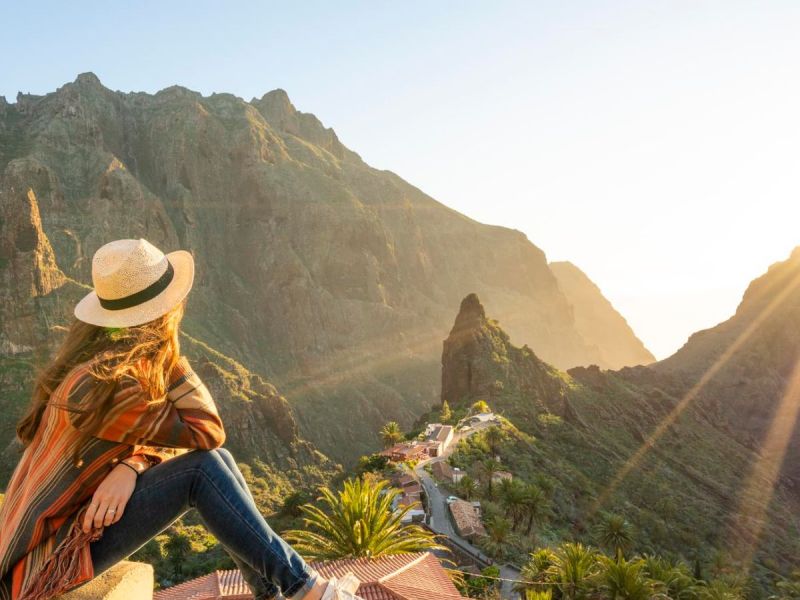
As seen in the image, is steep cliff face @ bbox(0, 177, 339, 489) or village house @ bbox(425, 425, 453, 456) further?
steep cliff face @ bbox(0, 177, 339, 489)

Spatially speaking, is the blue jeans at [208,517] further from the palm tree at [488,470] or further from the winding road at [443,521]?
the palm tree at [488,470]

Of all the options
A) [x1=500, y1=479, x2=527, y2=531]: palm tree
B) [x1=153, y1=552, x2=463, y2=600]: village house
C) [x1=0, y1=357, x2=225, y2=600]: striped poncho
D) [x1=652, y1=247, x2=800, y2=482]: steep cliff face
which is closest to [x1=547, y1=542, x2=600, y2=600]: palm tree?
[x1=153, y1=552, x2=463, y2=600]: village house

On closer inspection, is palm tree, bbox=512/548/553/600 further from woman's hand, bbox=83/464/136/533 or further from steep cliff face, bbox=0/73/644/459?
steep cliff face, bbox=0/73/644/459

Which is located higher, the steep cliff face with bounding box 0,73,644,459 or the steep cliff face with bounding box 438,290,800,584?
the steep cliff face with bounding box 0,73,644,459

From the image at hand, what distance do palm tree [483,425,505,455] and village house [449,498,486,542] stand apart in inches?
742

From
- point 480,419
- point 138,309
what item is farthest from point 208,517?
point 480,419

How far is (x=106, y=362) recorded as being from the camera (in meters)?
3.54

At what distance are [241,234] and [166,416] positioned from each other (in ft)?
615

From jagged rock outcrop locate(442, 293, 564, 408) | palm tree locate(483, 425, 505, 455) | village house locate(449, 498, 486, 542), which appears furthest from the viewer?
jagged rock outcrop locate(442, 293, 564, 408)

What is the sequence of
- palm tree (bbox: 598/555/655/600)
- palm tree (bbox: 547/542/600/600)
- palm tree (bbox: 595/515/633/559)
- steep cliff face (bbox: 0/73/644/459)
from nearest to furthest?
palm tree (bbox: 598/555/655/600) < palm tree (bbox: 547/542/600/600) < palm tree (bbox: 595/515/633/559) < steep cliff face (bbox: 0/73/644/459)

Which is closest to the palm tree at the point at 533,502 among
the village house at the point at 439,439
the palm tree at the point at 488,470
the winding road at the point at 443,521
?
the winding road at the point at 443,521

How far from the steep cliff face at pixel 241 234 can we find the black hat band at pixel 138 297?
130 metres

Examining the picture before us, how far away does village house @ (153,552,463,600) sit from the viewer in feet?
31.6

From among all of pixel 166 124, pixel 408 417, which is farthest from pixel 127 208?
pixel 408 417
